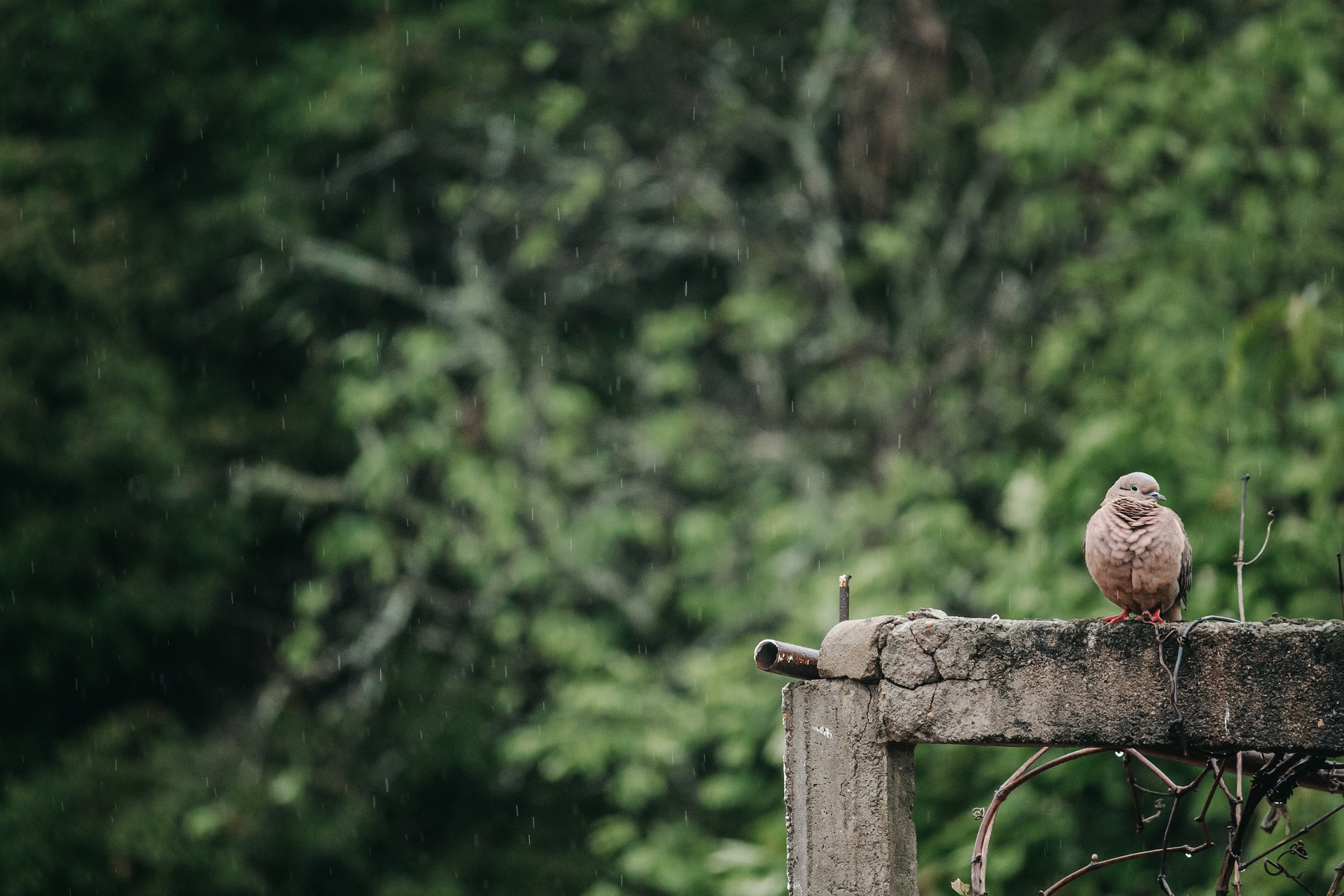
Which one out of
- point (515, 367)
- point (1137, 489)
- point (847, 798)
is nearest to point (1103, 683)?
point (1137, 489)

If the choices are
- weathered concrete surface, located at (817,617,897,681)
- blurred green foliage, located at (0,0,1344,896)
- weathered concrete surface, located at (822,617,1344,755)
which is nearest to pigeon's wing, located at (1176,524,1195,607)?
weathered concrete surface, located at (822,617,1344,755)

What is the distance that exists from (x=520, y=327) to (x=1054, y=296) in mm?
3022

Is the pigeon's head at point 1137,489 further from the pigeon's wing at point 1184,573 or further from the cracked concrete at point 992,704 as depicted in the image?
the cracked concrete at point 992,704

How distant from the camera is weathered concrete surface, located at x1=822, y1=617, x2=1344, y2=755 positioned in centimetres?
192

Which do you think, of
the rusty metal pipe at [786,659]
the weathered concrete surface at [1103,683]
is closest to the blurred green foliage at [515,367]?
the rusty metal pipe at [786,659]

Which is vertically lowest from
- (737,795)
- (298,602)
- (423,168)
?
(737,795)

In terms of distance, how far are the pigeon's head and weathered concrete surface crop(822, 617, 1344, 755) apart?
0.78ft

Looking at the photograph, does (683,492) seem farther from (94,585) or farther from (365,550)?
(94,585)

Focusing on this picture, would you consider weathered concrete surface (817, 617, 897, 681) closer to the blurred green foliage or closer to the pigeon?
the pigeon

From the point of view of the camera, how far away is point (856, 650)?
7.63 feet

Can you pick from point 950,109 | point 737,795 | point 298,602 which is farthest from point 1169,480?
point 298,602

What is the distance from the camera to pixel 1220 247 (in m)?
5.13

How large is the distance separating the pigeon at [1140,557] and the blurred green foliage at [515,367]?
3136 millimetres

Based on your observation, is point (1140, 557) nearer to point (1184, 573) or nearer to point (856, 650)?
point (1184, 573)
